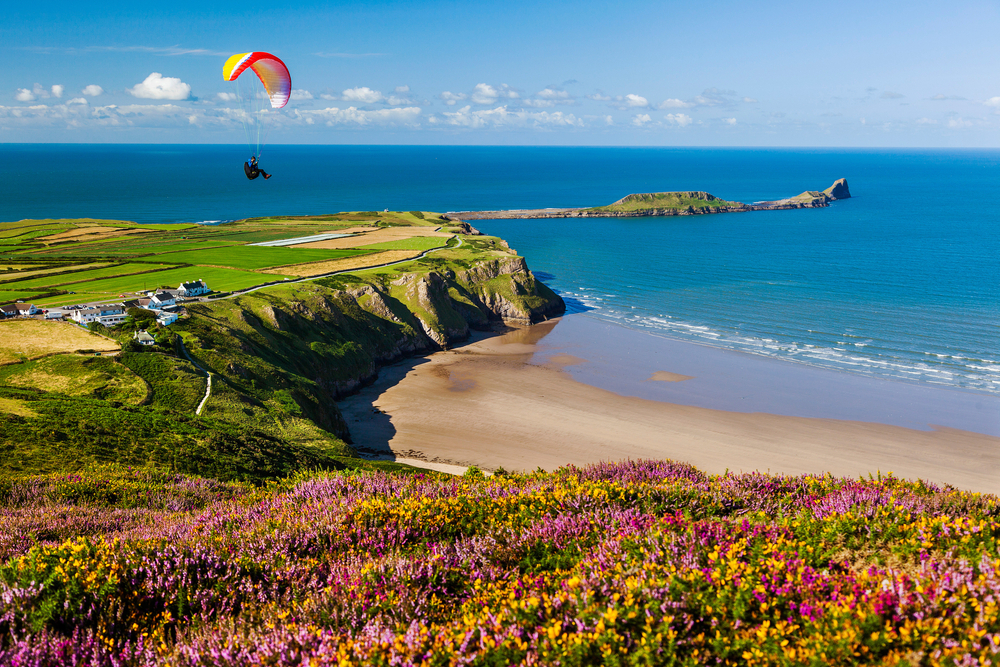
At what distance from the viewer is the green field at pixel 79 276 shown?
57.8 metres

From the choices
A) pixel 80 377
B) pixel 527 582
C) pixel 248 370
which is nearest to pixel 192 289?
pixel 248 370

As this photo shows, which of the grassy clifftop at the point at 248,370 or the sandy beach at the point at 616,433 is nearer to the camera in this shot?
the grassy clifftop at the point at 248,370

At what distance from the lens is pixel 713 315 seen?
75688 mm

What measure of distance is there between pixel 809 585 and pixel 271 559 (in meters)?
7.88

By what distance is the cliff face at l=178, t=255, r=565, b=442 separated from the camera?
41.8 m

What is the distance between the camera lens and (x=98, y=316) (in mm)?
41406

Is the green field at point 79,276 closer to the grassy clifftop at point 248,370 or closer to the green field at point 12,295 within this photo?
the green field at point 12,295

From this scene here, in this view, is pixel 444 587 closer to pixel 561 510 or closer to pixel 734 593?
pixel 561 510

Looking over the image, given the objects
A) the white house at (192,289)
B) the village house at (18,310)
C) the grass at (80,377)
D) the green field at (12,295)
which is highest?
the white house at (192,289)

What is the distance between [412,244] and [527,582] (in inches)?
3609

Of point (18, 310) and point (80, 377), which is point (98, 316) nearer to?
point (18, 310)

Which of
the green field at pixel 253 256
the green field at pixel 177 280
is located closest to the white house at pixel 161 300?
the green field at pixel 177 280

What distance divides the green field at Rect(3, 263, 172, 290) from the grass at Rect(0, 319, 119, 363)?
21103 millimetres

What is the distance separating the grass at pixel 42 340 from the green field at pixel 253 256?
33.4 meters
